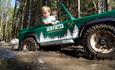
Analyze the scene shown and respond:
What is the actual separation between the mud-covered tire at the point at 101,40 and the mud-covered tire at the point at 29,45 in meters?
2.71

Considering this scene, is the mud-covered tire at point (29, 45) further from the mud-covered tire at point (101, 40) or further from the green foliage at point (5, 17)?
the green foliage at point (5, 17)

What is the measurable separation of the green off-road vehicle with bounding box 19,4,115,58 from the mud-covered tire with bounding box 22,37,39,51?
1.35ft

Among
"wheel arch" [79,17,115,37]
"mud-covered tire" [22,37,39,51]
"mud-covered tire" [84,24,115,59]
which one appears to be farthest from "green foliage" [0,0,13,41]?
"mud-covered tire" [84,24,115,59]

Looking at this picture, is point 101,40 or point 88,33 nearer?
point 101,40

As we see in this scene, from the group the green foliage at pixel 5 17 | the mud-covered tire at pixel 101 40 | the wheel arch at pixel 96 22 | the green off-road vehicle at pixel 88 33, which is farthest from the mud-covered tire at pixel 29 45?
the green foliage at pixel 5 17

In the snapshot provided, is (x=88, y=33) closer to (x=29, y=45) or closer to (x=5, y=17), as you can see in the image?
(x=29, y=45)

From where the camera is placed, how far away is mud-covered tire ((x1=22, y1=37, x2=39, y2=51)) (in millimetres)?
9344

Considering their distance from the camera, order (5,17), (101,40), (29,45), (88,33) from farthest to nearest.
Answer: (5,17), (29,45), (88,33), (101,40)

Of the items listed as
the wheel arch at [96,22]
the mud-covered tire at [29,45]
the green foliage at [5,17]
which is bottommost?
the mud-covered tire at [29,45]

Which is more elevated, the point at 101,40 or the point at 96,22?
the point at 96,22

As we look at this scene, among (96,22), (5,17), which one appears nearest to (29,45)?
(96,22)

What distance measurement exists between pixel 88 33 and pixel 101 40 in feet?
1.29

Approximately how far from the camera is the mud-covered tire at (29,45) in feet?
30.7

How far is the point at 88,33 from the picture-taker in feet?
22.8
